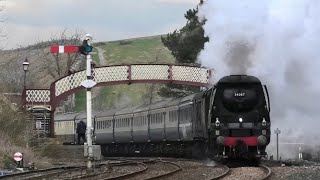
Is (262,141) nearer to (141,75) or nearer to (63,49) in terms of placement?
(63,49)

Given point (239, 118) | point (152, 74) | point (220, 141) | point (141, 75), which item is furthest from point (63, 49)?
point (152, 74)

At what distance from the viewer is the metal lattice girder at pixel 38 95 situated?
1411 inches

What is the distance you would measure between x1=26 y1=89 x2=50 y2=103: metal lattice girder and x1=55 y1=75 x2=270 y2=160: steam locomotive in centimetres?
549

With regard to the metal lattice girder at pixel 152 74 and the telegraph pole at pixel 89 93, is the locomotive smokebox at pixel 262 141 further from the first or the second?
the metal lattice girder at pixel 152 74

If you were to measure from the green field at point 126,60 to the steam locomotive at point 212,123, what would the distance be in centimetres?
5127

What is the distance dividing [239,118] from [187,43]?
90.4 feet

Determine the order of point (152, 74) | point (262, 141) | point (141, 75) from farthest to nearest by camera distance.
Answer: point (152, 74), point (141, 75), point (262, 141)

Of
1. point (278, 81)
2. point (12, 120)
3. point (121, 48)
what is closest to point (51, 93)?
point (12, 120)

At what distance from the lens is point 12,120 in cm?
2483

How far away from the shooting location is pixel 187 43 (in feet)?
153

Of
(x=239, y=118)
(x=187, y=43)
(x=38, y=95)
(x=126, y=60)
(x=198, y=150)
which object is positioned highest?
(x=126, y=60)

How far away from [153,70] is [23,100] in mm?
11147

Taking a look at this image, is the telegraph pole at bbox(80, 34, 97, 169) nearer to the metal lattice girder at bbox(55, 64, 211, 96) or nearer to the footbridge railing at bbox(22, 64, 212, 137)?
the footbridge railing at bbox(22, 64, 212, 137)

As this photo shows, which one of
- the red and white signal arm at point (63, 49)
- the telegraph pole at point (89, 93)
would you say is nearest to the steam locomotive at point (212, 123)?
the telegraph pole at point (89, 93)
